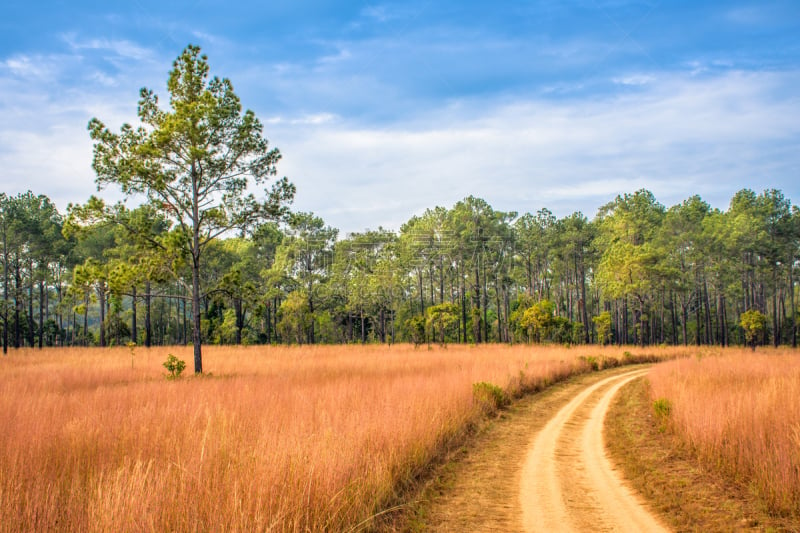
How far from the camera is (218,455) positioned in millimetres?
5984

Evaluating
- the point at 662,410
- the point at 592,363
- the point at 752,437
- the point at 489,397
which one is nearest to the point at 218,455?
the point at 752,437

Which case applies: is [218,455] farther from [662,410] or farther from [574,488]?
[662,410]

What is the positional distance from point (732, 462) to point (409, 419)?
515 cm

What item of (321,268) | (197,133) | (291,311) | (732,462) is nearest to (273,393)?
(732,462)

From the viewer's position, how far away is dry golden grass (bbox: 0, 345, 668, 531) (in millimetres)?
4211

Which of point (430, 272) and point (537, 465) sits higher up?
point (430, 272)

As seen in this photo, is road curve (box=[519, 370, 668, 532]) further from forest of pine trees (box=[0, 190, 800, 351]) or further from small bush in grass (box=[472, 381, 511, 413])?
forest of pine trees (box=[0, 190, 800, 351])

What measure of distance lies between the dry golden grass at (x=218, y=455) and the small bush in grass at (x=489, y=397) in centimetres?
57

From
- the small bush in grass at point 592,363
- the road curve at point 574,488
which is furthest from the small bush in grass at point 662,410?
the small bush in grass at point 592,363

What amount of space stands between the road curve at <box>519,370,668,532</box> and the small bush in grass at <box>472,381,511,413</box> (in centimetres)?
181

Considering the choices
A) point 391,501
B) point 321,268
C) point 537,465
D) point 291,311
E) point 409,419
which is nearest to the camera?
point 391,501

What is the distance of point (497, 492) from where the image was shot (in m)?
6.79

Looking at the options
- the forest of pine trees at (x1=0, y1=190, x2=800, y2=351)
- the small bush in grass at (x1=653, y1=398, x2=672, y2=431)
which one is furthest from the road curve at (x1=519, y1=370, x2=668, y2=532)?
the forest of pine trees at (x1=0, y1=190, x2=800, y2=351)

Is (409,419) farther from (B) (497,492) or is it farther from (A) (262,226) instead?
(A) (262,226)
